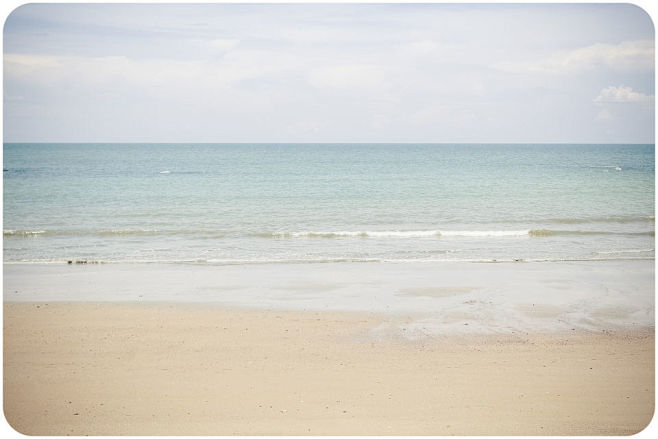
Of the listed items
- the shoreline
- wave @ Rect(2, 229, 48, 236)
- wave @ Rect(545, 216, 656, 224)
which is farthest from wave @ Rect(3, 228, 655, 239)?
the shoreline

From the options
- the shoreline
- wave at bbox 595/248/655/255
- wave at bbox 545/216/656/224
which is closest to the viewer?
the shoreline

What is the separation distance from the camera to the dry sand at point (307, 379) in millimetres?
6012

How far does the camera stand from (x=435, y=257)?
14422 millimetres

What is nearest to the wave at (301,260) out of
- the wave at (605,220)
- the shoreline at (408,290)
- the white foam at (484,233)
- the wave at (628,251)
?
the shoreline at (408,290)

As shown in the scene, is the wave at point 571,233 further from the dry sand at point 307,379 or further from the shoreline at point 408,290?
the dry sand at point 307,379

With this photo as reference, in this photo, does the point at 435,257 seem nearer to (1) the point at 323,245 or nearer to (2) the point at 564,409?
(1) the point at 323,245

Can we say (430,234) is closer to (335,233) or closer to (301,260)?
(335,233)

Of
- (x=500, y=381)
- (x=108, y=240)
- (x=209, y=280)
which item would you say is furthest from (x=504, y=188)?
(x=500, y=381)

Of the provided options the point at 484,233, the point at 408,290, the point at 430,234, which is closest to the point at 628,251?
the point at 484,233

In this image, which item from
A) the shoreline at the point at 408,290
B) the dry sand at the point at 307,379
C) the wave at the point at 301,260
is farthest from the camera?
the wave at the point at 301,260

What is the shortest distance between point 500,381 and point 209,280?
21.8ft

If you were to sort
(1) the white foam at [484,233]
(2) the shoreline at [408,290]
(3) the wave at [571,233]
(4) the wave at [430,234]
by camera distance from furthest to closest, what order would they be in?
(3) the wave at [571,233]
(1) the white foam at [484,233]
(4) the wave at [430,234]
(2) the shoreline at [408,290]

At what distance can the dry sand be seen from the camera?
6012 millimetres

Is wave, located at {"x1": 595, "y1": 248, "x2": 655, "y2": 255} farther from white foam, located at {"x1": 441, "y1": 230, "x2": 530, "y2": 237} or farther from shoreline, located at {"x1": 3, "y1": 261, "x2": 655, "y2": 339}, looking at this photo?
white foam, located at {"x1": 441, "y1": 230, "x2": 530, "y2": 237}
